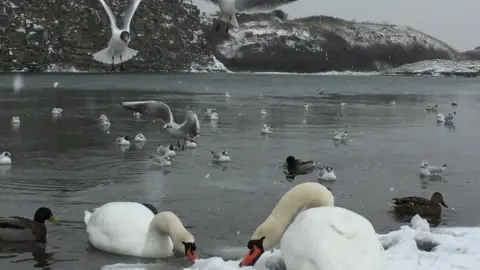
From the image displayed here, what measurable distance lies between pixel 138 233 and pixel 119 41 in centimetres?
628

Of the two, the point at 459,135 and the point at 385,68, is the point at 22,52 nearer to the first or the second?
the point at 385,68

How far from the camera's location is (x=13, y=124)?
23.5 meters

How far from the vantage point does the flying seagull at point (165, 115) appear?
1398cm

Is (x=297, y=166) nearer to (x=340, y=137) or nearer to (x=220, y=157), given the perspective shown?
(x=220, y=157)

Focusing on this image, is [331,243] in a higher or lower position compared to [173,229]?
higher

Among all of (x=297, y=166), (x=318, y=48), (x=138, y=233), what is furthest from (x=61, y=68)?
(x=138, y=233)

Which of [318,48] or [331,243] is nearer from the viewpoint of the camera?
[331,243]

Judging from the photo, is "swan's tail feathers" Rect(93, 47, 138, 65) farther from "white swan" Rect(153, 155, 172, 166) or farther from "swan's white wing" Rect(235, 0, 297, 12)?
"swan's white wing" Rect(235, 0, 297, 12)

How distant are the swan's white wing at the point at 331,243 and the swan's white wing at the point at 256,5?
4079 millimetres

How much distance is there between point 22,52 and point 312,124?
99.4 meters

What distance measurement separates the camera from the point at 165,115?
15586mm

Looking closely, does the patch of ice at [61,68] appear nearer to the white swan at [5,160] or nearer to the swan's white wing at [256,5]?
the white swan at [5,160]

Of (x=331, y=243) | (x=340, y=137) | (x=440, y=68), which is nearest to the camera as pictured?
(x=331, y=243)

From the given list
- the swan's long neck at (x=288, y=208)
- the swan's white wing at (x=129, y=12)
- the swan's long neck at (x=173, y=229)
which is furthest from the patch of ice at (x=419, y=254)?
the swan's white wing at (x=129, y=12)
